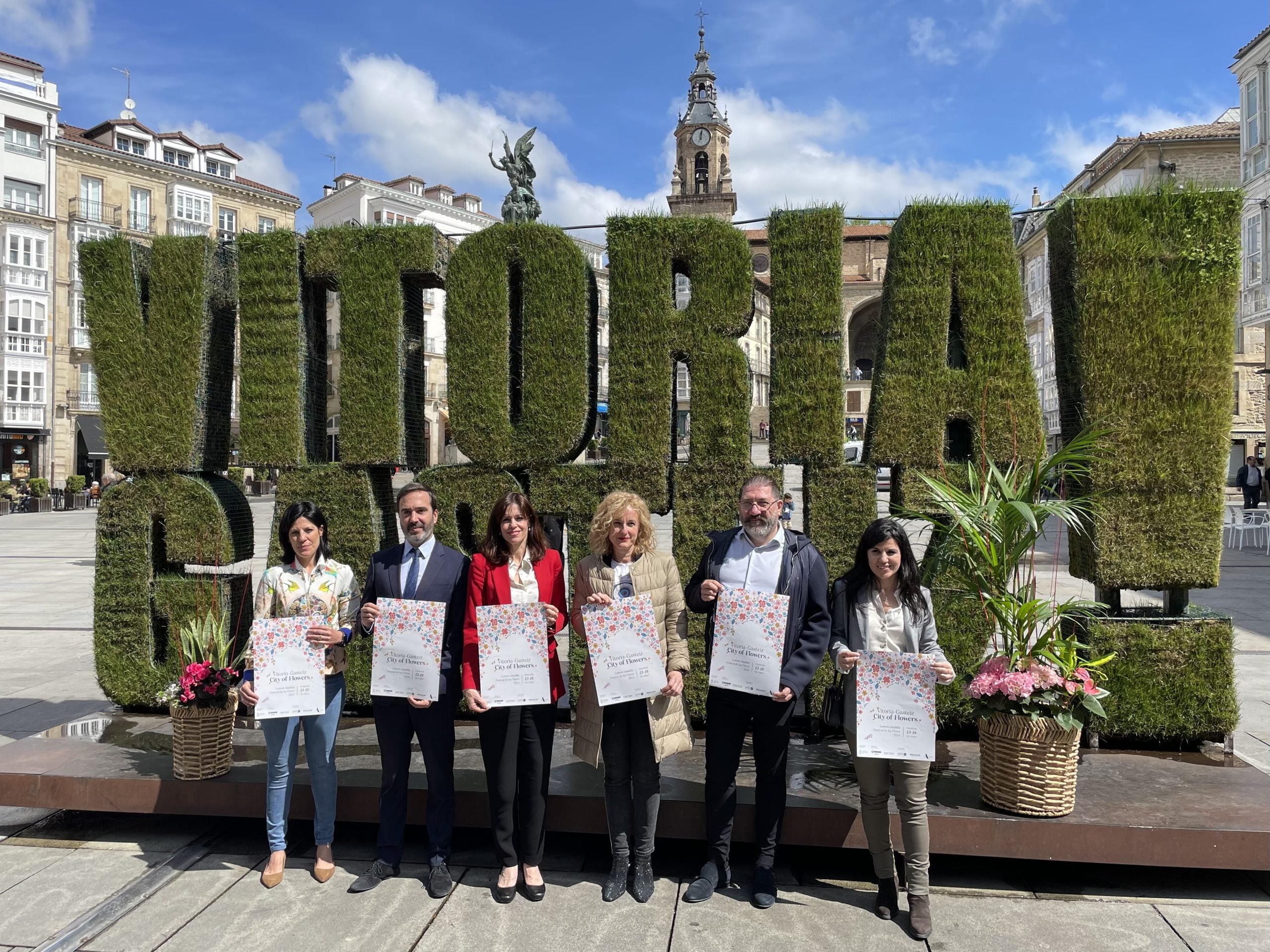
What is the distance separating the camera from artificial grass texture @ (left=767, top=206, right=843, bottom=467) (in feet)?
19.5

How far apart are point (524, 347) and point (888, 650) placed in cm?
337

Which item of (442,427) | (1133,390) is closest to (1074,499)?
(1133,390)

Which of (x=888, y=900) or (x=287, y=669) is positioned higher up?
(x=287, y=669)

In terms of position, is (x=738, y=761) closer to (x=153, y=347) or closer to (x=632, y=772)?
(x=632, y=772)

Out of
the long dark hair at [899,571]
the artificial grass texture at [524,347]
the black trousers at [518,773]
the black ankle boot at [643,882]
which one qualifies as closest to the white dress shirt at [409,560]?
the black trousers at [518,773]

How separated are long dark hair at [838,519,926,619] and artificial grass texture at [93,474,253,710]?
4438 mm

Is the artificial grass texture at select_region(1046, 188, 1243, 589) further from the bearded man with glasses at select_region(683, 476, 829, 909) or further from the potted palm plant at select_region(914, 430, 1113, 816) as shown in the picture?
the bearded man with glasses at select_region(683, 476, 829, 909)

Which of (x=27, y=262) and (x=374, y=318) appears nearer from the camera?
(x=374, y=318)

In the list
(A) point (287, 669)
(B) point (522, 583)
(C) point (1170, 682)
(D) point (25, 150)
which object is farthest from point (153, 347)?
(D) point (25, 150)

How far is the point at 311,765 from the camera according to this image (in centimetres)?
446

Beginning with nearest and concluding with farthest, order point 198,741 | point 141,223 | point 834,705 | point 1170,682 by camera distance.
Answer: point 834,705 < point 198,741 < point 1170,682 < point 141,223

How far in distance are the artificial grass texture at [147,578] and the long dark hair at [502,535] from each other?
306 centimetres

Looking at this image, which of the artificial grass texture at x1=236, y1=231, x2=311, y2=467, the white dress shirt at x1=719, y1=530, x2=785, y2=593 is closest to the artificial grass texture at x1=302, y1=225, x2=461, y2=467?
the artificial grass texture at x1=236, y1=231, x2=311, y2=467

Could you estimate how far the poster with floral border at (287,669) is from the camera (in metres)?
4.27
